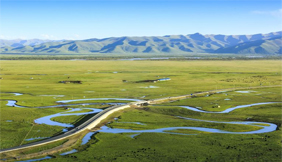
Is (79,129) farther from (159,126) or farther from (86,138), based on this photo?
(159,126)

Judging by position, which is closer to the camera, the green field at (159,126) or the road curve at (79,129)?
the green field at (159,126)

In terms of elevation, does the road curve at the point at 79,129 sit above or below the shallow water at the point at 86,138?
above

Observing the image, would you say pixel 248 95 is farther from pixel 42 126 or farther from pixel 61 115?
pixel 42 126

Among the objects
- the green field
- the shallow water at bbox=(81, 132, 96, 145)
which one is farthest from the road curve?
the green field

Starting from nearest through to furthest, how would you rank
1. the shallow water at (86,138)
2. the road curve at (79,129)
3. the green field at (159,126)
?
the green field at (159,126) < the road curve at (79,129) < the shallow water at (86,138)

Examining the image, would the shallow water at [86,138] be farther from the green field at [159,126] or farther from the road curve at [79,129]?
the road curve at [79,129]

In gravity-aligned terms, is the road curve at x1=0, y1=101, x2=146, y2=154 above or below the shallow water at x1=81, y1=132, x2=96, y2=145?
above

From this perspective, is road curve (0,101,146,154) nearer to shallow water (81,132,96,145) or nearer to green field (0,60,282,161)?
shallow water (81,132,96,145)

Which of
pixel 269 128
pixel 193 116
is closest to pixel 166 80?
pixel 193 116

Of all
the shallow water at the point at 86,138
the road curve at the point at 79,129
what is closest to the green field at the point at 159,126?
the shallow water at the point at 86,138

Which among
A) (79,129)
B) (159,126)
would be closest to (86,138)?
(79,129)

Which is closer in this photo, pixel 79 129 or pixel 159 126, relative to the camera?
pixel 79 129
